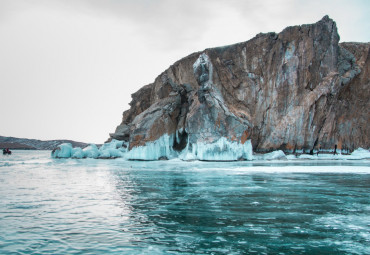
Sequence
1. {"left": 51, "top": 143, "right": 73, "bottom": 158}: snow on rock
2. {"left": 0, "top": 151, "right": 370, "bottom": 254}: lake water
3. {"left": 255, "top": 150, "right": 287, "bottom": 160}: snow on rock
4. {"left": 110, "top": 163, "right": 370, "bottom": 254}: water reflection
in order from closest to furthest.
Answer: {"left": 0, "top": 151, "right": 370, "bottom": 254}: lake water < {"left": 110, "top": 163, "right": 370, "bottom": 254}: water reflection < {"left": 255, "top": 150, "right": 287, "bottom": 160}: snow on rock < {"left": 51, "top": 143, "right": 73, "bottom": 158}: snow on rock

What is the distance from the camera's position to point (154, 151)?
156ft

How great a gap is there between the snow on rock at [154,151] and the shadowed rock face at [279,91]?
2.63ft

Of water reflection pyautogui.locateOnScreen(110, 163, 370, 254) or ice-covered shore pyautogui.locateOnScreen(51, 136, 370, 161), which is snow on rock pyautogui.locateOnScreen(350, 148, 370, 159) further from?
water reflection pyautogui.locateOnScreen(110, 163, 370, 254)

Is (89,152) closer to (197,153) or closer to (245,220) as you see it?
(197,153)

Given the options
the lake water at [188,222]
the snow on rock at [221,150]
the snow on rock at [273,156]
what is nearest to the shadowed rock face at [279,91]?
the snow on rock at [273,156]

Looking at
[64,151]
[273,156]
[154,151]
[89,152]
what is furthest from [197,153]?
[64,151]

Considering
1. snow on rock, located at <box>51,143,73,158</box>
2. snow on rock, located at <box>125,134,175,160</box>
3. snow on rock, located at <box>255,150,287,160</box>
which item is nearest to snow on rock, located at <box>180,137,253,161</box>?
snow on rock, located at <box>255,150,287,160</box>

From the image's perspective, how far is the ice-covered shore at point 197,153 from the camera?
43250 mm

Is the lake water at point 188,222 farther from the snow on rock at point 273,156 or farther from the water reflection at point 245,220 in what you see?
the snow on rock at point 273,156

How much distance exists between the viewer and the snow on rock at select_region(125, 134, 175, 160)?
47156mm

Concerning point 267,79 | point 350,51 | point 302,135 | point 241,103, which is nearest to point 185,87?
point 241,103

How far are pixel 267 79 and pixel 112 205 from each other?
47113 millimetres

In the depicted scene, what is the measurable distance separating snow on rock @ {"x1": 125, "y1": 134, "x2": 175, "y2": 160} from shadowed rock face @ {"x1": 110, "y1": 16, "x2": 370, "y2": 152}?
80 centimetres

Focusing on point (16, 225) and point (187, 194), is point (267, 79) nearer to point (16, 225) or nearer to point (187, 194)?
point (187, 194)
